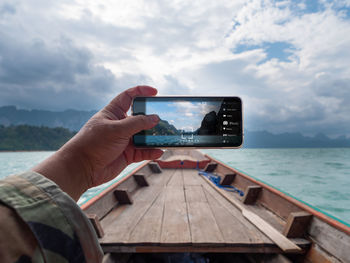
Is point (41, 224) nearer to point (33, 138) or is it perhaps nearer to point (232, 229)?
point (232, 229)

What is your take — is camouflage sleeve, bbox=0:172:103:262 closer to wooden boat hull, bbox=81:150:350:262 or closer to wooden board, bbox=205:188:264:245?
wooden boat hull, bbox=81:150:350:262

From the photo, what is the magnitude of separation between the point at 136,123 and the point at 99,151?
1.08ft

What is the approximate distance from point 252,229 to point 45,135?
78.9 metres

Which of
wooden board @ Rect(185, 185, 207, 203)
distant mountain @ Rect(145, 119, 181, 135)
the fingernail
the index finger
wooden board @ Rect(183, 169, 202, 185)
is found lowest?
wooden board @ Rect(185, 185, 207, 203)

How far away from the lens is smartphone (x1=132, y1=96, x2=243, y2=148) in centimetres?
172

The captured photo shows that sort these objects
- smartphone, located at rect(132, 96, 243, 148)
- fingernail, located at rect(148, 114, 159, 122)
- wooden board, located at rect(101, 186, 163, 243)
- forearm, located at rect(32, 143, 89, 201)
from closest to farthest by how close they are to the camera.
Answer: forearm, located at rect(32, 143, 89, 201)
fingernail, located at rect(148, 114, 159, 122)
smartphone, located at rect(132, 96, 243, 148)
wooden board, located at rect(101, 186, 163, 243)

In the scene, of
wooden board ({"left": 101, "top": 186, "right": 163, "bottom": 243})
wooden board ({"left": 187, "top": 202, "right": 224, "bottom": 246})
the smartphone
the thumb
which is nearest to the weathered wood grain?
wooden board ({"left": 187, "top": 202, "right": 224, "bottom": 246})

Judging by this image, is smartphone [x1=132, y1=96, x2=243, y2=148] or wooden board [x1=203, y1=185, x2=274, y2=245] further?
wooden board [x1=203, y1=185, x2=274, y2=245]

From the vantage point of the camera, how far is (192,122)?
1.78m

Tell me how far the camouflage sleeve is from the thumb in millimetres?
902

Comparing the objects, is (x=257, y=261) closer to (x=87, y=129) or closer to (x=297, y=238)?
(x=297, y=238)

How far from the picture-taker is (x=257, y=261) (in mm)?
2471

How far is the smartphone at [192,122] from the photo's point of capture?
1.72 metres

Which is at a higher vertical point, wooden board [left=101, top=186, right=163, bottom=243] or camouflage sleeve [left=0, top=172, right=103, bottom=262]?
camouflage sleeve [left=0, top=172, right=103, bottom=262]
